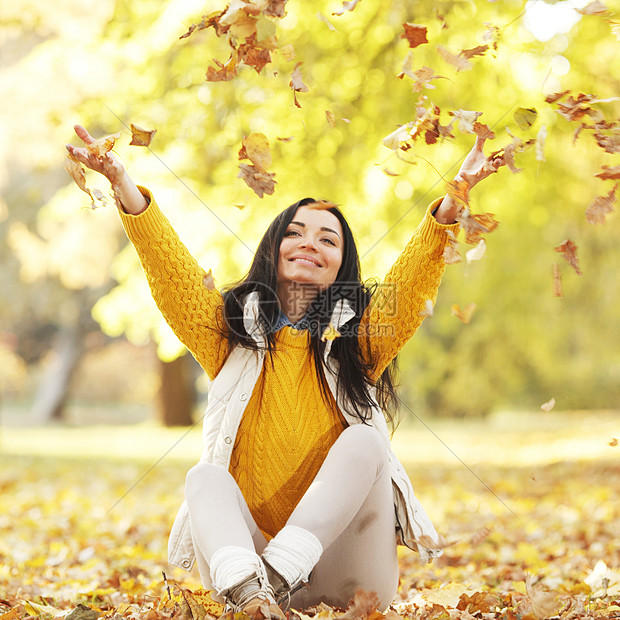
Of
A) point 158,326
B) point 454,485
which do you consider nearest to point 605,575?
point 454,485

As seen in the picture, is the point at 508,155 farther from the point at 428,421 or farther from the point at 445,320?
the point at 428,421

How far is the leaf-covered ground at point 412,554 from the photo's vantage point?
7.39ft

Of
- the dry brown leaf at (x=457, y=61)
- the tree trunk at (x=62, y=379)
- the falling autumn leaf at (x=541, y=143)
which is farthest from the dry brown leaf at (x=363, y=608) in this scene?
the tree trunk at (x=62, y=379)

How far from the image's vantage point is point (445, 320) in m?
11.2

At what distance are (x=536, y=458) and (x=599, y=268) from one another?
99.9 inches

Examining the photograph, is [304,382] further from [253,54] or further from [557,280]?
[253,54]

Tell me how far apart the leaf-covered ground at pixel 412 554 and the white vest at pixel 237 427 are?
0.50 feet

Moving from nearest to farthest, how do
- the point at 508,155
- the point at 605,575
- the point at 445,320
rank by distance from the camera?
the point at 508,155 < the point at 605,575 < the point at 445,320

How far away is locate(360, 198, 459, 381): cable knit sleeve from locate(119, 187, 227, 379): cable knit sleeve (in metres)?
0.48

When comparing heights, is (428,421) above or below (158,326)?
below

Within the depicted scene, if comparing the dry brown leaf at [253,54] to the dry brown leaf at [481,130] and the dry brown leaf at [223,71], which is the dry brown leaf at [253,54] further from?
the dry brown leaf at [481,130]

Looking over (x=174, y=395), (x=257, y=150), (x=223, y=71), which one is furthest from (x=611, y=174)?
(x=174, y=395)

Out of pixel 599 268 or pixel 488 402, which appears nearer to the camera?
pixel 599 268

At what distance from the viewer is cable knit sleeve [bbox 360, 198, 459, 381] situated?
2.29 meters
